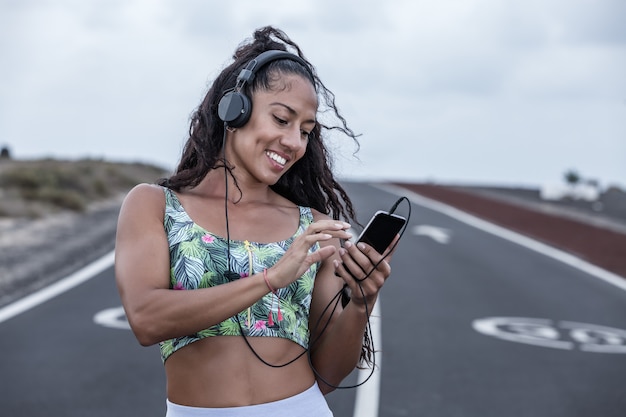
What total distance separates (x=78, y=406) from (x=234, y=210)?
15.3 ft

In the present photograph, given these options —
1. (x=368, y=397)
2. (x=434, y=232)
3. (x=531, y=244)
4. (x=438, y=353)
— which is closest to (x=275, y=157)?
(x=368, y=397)

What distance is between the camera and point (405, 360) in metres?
9.83

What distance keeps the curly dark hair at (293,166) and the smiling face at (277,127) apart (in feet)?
0.14

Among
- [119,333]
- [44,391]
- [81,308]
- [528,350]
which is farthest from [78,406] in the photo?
[528,350]

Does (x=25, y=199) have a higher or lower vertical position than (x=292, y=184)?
lower

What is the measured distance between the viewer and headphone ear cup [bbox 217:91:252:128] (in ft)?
10.8

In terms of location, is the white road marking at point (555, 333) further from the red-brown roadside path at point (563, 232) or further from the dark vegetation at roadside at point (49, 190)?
the dark vegetation at roadside at point (49, 190)

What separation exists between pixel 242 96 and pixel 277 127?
15 cm

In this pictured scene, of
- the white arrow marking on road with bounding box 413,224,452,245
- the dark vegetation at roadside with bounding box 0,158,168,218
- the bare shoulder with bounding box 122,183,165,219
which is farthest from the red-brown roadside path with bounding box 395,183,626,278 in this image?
the bare shoulder with bounding box 122,183,165,219

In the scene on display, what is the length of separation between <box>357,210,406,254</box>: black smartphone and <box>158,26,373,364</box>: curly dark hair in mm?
303

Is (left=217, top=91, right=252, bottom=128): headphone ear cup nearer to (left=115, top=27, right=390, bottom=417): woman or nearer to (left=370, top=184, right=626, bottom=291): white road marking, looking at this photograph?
(left=115, top=27, right=390, bottom=417): woman

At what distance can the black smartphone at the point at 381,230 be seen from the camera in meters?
3.20

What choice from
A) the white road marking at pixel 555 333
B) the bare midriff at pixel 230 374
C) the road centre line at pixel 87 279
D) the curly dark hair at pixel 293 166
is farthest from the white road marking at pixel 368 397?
the bare midriff at pixel 230 374

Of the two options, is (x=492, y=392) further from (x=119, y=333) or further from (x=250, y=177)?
Result: (x=250, y=177)
